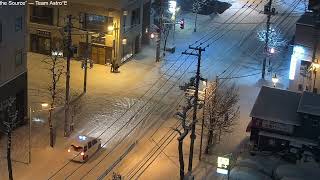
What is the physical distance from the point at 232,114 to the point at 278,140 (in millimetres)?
6038

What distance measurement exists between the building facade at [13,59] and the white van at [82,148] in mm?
4971

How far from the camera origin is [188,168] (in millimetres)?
38062

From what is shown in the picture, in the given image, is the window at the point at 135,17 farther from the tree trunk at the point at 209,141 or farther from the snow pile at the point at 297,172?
the snow pile at the point at 297,172

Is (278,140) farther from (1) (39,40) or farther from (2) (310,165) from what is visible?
(1) (39,40)

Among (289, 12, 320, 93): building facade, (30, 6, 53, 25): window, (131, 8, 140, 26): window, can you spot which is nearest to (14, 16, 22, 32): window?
(30, 6, 53, 25): window

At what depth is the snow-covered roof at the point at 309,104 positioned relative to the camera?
131ft

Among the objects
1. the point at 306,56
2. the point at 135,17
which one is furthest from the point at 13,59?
the point at 306,56

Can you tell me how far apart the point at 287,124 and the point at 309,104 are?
208cm

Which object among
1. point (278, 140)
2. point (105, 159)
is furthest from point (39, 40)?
point (278, 140)

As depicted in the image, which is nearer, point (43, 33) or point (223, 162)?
point (223, 162)

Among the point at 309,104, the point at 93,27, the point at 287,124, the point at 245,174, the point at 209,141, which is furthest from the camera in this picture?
the point at 93,27

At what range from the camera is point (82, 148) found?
38344 mm

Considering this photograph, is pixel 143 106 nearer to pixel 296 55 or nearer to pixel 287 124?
pixel 287 124

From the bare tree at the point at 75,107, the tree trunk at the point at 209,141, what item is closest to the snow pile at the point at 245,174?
the tree trunk at the point at 209,141
